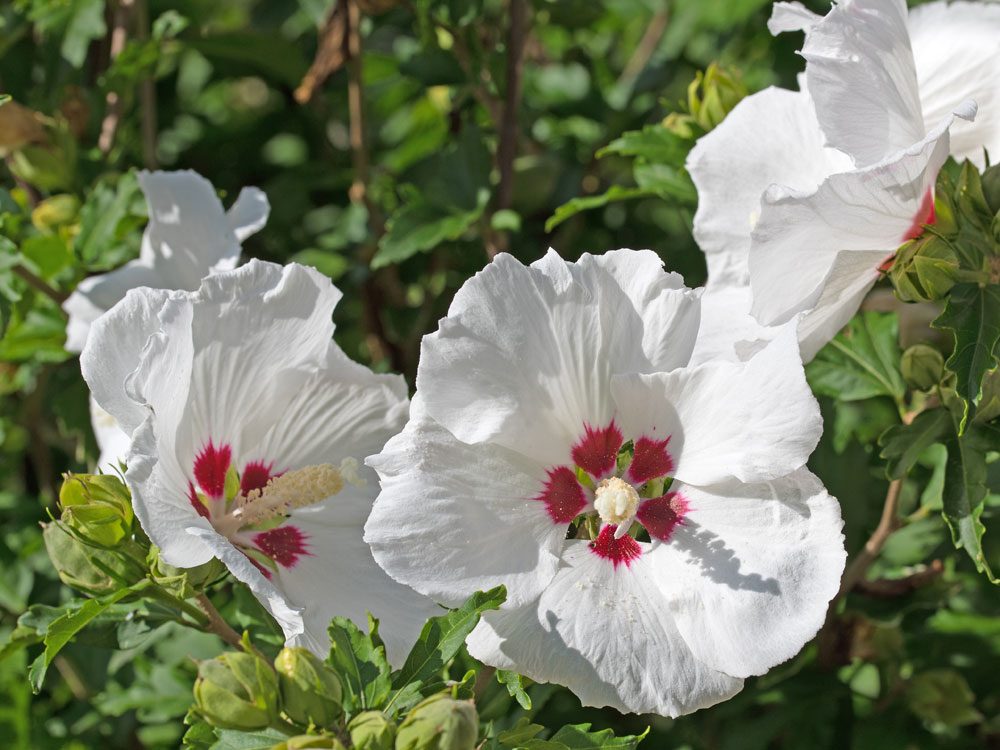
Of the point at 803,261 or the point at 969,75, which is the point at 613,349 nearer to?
the point at 803,261

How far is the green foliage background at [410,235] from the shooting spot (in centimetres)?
227

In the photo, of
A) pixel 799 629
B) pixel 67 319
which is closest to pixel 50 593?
pixel 67 319

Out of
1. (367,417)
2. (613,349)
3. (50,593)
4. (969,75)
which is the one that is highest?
(969,75)

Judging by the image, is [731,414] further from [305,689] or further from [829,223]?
[305,689]

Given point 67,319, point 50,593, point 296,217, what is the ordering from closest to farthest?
point 67,319 → point 50,593 → point 296,217

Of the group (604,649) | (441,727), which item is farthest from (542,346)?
(441,727)

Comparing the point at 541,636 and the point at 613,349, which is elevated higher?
the point at 613,349

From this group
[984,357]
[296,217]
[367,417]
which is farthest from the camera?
[296,217]

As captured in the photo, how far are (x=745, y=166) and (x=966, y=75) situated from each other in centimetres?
35

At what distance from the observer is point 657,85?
3.16 meters

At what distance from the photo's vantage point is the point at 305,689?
1411 millimetres

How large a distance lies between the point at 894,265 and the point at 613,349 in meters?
0.41

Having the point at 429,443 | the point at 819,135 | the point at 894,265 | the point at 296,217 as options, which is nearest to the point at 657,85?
the point at 296,217

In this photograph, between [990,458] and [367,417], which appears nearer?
[367,417]
